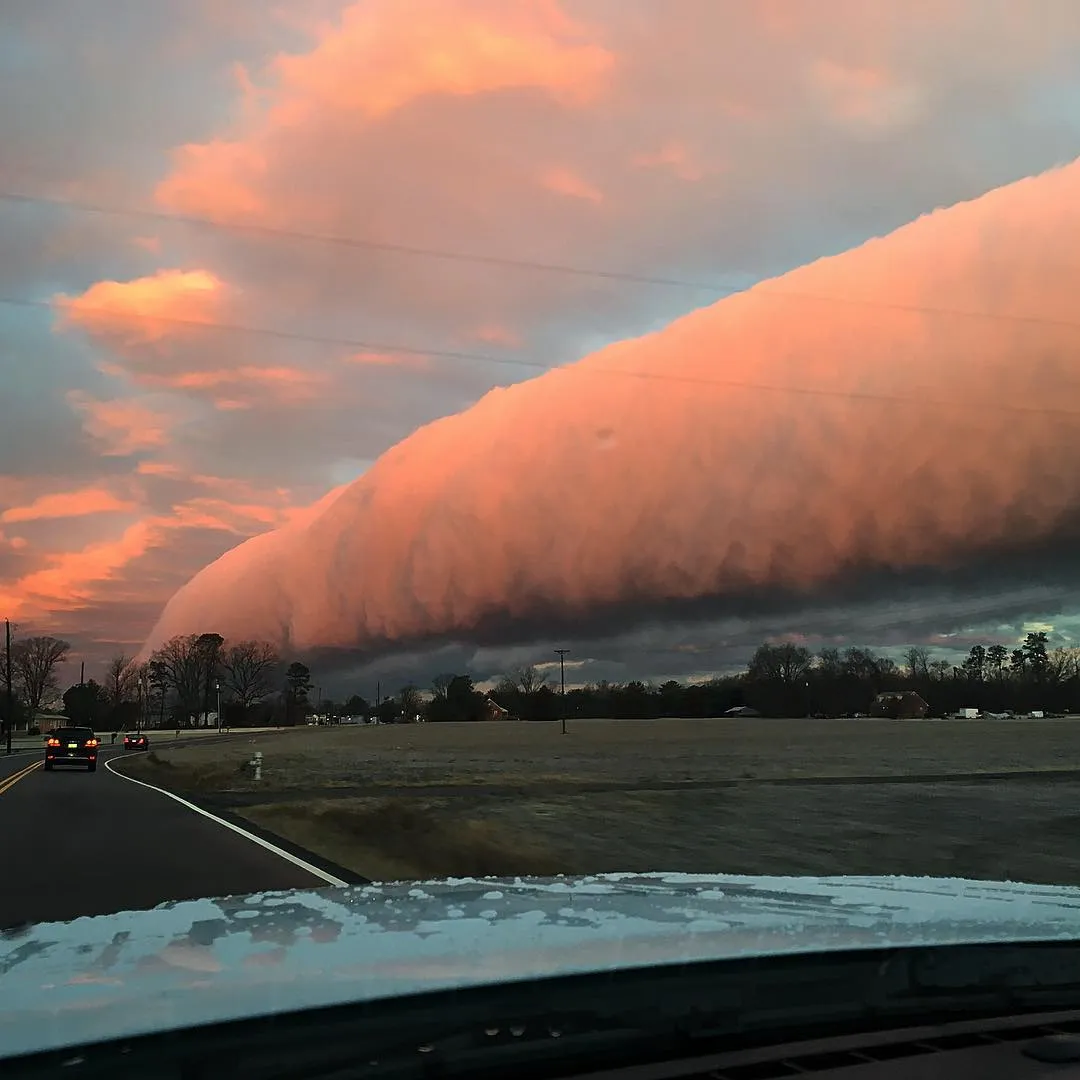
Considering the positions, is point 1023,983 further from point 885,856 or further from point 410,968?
point 885,856

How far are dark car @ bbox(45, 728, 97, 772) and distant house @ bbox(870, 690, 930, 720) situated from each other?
481 feet

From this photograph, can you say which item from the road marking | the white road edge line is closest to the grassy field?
the white road edge line

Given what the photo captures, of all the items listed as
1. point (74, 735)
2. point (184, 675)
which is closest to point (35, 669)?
point (184, 675)

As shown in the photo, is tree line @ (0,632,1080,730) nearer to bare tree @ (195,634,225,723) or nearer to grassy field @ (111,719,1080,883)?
bare tree @ (195,634,225,723)

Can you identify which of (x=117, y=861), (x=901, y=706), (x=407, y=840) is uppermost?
(x=117, y=861)

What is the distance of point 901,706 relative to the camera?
172 meters

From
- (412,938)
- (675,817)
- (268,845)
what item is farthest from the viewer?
(675,817)

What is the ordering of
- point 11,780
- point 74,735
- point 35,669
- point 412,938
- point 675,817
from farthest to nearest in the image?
point 35,669 → point 74,735 → point 11,780 → point 675,817 → point 412,938

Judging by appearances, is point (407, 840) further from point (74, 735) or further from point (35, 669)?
point (35, 669)

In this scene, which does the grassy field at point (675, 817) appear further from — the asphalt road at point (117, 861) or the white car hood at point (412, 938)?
the white car hood at point (412, 938)

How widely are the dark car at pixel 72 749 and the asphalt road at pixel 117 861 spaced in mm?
21984

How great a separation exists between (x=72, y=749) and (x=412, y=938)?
1745 inches

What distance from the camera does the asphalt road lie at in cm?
973

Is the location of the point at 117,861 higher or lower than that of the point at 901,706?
higher
